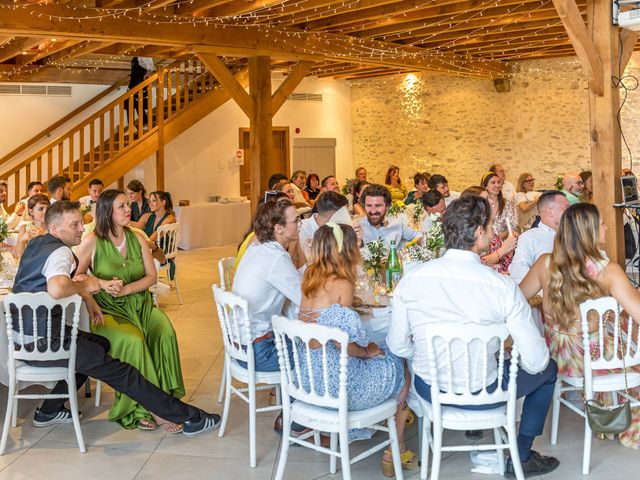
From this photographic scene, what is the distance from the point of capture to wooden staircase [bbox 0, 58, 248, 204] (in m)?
12.1

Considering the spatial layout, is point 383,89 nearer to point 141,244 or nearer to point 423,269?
point 141,244

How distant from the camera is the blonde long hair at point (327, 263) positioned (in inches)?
147

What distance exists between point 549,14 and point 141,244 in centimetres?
674

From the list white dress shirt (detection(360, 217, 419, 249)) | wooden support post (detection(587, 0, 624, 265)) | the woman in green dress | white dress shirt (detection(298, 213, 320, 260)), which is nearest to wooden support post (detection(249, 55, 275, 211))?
white dress shirt (detection(298, 213, 320, 260))

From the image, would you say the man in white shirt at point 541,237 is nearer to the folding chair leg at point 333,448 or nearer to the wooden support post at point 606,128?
the wooden support post at point 606,128

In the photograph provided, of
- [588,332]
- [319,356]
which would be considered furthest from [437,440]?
[588,332]

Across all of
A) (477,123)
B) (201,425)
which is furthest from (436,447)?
(477,123)

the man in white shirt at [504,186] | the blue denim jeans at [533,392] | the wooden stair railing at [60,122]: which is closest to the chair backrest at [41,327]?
the blue denim jeans at [533,392]

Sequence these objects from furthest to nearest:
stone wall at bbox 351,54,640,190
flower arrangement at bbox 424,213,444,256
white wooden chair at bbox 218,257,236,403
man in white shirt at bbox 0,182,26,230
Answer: stone wall at bbox 351,54,640,190, man in white shirt at bbox 0,182,26,230, white wooden chair at bbox 218,257,236,403, flower arrangement at bbox 424,213,444,256

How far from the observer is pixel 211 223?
13.2 metres

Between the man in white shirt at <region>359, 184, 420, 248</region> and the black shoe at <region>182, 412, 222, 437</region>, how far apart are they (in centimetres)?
205

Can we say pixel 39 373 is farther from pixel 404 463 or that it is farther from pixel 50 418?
pixel 404 463

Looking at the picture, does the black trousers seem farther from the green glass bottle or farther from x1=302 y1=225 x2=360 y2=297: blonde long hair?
the green glass bottle

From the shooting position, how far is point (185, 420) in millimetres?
4465
